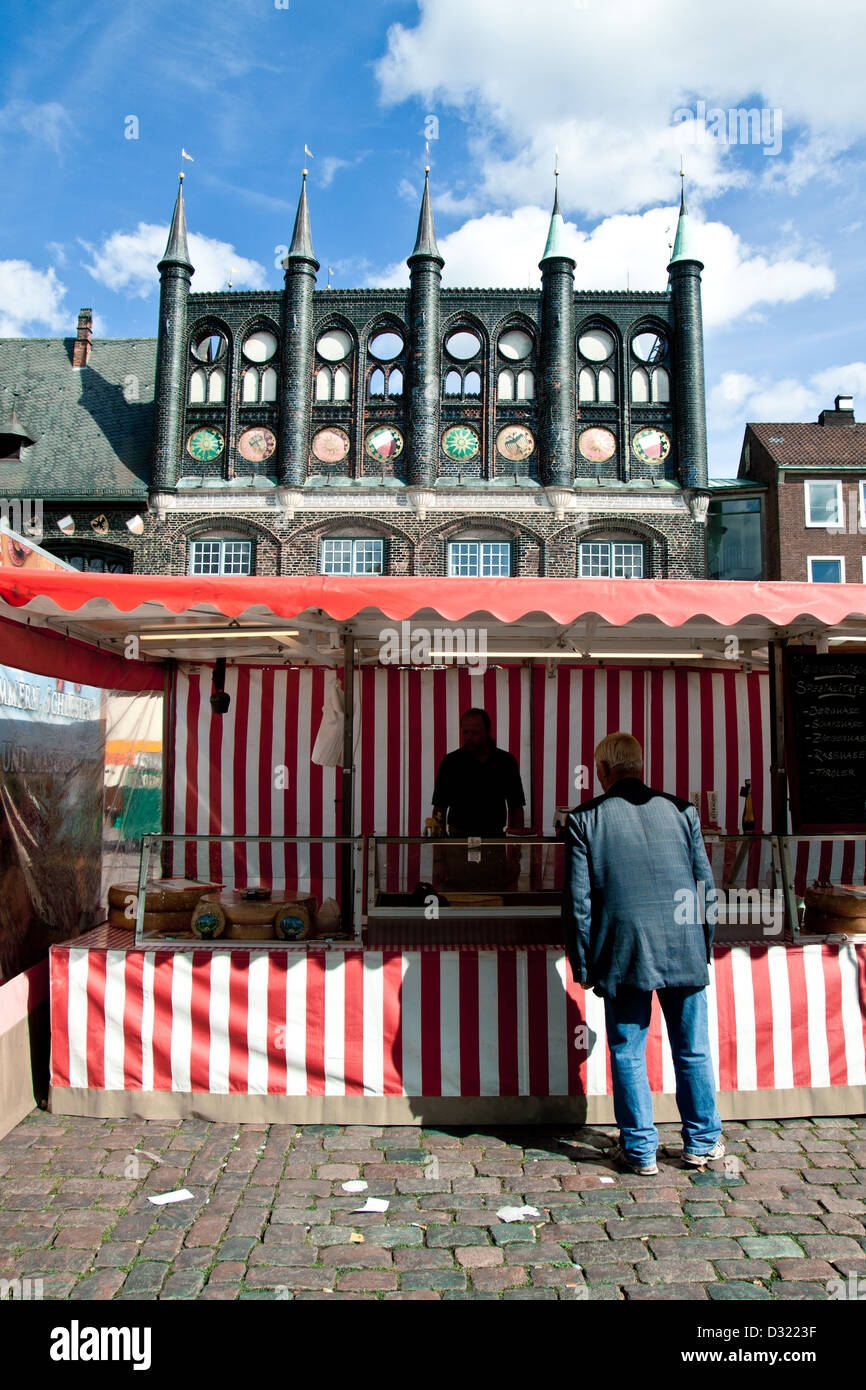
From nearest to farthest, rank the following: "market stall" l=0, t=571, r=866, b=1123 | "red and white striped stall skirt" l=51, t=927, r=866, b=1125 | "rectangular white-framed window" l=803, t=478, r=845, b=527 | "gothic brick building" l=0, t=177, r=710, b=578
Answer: "market stall" l=0, t=571, r=866, b=1123 < "red and white striped stall skirt" l=51, t=927, r=866, b=1125 < "gothic brick building" l=0, t=177, r=710, b=578 < "rectangular white-framed window" l=803, t=478, r=845, b=527

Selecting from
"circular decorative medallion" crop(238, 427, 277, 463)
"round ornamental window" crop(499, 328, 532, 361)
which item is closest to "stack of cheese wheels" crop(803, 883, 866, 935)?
"circular decorative medallion" crop(238, 427, 277, 463)

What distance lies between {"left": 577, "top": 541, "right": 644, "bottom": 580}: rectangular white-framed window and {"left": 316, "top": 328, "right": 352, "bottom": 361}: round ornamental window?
7.54 metres

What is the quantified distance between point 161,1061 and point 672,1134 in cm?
250

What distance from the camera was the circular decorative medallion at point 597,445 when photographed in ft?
69.1

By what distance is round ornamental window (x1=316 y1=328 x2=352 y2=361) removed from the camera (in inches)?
842

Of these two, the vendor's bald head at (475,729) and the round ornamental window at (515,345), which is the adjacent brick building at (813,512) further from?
the vendor's bald head at (475,729)

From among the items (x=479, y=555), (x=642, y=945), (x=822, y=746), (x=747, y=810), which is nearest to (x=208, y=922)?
(x=642, y=945)

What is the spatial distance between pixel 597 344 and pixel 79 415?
13.9 m

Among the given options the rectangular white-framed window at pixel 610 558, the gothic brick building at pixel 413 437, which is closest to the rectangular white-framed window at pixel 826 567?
the gothic brick building at pixel 413 437

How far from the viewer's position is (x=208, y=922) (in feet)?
14.9

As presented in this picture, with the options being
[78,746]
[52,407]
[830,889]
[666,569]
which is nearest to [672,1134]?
[830,889]

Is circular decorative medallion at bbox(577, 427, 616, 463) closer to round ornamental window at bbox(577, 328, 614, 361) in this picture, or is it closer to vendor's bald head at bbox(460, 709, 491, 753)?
round ornamental window at bbox(577, 328, 614, 361)

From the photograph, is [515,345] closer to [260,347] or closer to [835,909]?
[260,347]

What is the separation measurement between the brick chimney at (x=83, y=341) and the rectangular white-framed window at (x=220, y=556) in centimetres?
875
